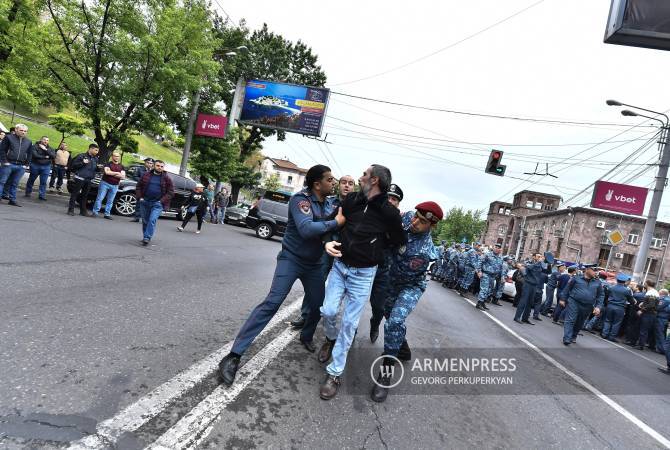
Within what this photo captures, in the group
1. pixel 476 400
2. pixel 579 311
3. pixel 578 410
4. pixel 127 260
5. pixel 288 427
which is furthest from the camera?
pixel 579 311

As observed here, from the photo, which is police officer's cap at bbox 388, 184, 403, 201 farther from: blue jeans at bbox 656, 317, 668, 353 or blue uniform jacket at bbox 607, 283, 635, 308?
blue jeans at bbox 656, 317, 668, 353

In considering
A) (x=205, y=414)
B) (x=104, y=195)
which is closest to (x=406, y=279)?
(x=205, y=414)

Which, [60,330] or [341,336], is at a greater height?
[341,336]

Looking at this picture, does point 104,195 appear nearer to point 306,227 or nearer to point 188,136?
point 306,227

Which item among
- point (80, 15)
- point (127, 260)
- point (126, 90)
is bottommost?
point (127, 260)

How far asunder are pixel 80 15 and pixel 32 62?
91.2 inches

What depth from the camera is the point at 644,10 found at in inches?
270

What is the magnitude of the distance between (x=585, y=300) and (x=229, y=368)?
810 cm

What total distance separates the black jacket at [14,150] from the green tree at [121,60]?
441 centimetres

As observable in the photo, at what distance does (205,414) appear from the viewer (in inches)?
94.0

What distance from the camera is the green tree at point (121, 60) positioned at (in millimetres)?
12789

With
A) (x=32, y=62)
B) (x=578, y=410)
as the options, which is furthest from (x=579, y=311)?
(x=32, y=62)

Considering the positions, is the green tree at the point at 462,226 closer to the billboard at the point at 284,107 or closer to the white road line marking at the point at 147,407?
the billboard at the point at 284,107

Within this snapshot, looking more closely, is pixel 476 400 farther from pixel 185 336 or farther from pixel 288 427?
pixel 185 336
